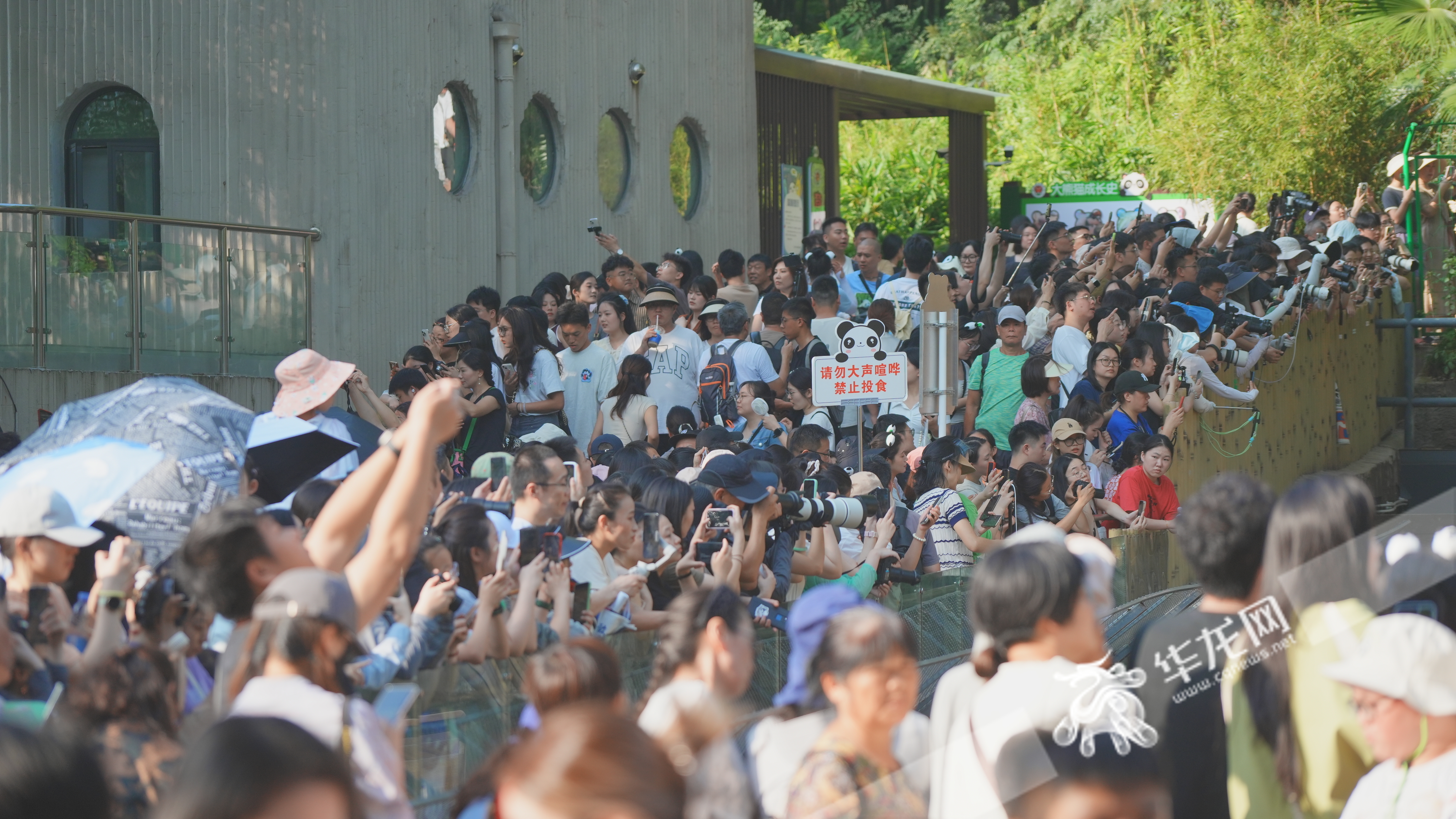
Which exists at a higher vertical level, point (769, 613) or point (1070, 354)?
point (1070, 354)

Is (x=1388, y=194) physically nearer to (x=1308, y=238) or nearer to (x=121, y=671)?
(x=1308, y=238)

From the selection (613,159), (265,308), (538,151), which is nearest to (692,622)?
(265,308)

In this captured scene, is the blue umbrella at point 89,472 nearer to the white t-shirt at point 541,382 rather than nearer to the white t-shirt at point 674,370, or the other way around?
the white t-shirt at point 541,382

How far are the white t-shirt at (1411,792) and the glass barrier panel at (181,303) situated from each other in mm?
9055

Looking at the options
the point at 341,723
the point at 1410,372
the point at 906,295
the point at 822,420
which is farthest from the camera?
the point at 1410,372

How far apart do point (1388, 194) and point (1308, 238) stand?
6.78ft

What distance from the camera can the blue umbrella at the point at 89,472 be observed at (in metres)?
4.59

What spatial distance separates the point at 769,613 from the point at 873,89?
17.5m

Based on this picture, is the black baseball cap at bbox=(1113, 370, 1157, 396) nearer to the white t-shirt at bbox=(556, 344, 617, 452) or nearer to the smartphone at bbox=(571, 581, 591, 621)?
A: the white t-shirt at bbox=(556, 344, 617, 452)

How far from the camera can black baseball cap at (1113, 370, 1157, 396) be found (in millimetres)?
10391

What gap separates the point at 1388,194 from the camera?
1891cm

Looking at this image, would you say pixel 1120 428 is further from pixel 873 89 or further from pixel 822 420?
pixel 873 89

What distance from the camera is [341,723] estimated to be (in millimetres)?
3285

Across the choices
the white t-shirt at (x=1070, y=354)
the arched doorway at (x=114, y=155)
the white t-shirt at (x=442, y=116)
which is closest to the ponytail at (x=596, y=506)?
the white t-shirt at (x=1070, y=354)
